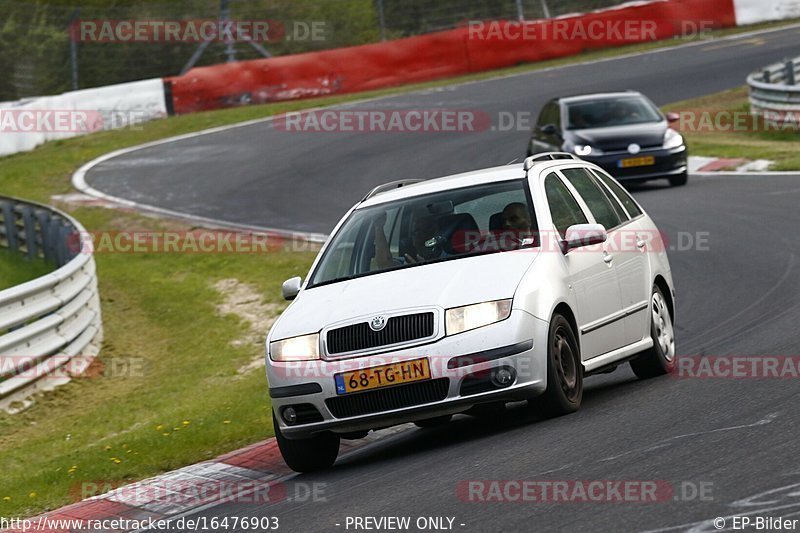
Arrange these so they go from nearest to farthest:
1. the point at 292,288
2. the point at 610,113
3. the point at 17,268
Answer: the point at 292,288
the point at 17,268
the point at 610,113

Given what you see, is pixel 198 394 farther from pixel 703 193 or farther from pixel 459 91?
pixel 459 91

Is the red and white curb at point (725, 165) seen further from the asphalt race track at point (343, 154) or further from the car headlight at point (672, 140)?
the asphalt race track at point (343, 154)

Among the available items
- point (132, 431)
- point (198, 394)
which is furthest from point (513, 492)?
point (198, 394)

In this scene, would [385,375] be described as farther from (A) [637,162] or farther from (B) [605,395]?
(A) [637,162]

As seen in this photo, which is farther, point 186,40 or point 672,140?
point 186,40

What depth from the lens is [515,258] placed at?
8344mm

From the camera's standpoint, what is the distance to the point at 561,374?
8.16 meters

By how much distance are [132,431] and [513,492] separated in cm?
554

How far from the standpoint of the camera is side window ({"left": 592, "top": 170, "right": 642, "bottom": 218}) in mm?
10250

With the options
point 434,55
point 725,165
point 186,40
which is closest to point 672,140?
point 725,165

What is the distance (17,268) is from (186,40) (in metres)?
17.1

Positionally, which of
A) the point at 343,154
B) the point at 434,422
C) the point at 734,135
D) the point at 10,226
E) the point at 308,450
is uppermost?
the point at 308,450

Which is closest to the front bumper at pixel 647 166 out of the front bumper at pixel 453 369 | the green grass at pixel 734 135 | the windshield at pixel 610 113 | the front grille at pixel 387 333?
the windshield at pixel 610 113

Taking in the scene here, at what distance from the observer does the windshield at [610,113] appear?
22109mm
